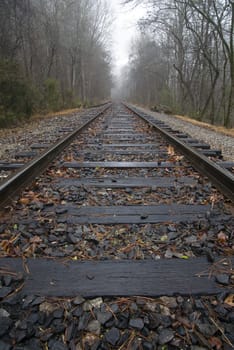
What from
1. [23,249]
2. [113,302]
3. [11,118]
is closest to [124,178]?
[23,249]

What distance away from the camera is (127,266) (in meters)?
1.52

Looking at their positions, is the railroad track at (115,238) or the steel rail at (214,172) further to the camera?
the steel rail at (214,172)

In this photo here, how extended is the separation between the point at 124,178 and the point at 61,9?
2423 centimetres

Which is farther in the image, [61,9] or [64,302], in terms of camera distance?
[61,9]

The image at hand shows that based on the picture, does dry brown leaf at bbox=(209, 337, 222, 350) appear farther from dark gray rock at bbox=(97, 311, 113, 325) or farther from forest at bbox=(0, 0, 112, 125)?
forest at bbox=(0, 0, 112, 125)

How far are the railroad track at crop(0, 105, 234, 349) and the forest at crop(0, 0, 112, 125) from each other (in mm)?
6483

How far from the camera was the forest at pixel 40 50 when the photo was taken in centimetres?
904

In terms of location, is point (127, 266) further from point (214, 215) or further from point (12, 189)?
point (12, 189)

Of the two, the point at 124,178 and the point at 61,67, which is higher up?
the point at 61,67

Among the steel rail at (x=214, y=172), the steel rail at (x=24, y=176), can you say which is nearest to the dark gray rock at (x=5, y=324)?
the steel rail at (x=24, y=176)

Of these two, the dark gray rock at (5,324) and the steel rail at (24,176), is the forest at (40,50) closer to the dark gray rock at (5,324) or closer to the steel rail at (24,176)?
the steel rail at (24,176)

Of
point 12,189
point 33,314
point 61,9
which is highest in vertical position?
point 61,9

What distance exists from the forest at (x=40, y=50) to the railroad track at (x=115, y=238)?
6483 millimetres

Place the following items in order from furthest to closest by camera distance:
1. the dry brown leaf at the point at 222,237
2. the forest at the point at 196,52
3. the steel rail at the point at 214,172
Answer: the forest at the point at 196,52 → the steel rail at the point at 214,172 → the dry brown leaf at the point at 222,237
